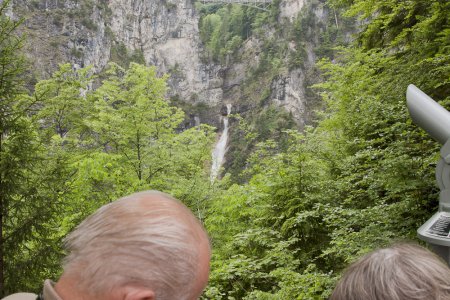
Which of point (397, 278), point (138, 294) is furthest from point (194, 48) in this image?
point (138, 294)

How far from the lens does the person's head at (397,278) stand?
97 cm

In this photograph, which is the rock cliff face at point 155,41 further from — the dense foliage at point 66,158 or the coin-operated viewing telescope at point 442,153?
the coin-operated viewing telescope at point 442,153

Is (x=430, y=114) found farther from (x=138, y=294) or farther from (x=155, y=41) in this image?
(x=155, y=41)

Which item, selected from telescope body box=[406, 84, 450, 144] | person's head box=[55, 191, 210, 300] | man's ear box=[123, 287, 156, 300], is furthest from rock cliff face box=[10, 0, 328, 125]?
man's ear box=[123, 287, 156, 300]

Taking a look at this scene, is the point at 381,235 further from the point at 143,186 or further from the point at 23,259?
the point at 143,186

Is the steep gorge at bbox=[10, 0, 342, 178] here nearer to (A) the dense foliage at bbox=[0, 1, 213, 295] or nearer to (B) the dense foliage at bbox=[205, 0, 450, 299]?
(A) the dense foliage at bbox=[0, 1, 213, 295]

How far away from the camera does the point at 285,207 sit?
6477 millimetres

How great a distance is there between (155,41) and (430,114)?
75.6 meters

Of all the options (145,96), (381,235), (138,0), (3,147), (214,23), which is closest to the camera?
(381,235)

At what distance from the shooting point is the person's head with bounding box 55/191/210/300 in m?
0.84

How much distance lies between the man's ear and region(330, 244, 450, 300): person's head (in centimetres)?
51

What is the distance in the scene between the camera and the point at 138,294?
816mm

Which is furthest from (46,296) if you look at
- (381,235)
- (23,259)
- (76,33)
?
(76,33)

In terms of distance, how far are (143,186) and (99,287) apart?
32.8ft
